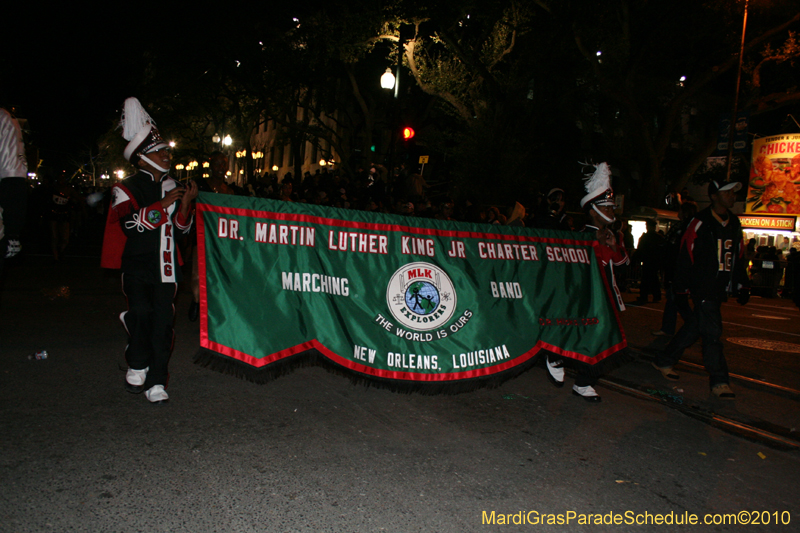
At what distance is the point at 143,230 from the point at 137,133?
2.56 ft

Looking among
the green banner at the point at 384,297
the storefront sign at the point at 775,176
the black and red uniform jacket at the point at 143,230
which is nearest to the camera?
the green banner at the point at 384,297

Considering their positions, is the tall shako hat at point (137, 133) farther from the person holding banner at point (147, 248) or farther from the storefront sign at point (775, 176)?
the storefront sign at point (775, 176)

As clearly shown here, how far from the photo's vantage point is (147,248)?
14.2ft

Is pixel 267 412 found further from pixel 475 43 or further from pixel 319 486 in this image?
pixel 475 43

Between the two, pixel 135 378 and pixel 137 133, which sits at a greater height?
pixel 137 133

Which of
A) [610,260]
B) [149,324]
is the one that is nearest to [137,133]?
[149,324]

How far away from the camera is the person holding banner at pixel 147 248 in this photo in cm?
429

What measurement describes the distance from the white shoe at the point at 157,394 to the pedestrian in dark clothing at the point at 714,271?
487 centimetres

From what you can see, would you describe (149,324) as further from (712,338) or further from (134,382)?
(712,338)

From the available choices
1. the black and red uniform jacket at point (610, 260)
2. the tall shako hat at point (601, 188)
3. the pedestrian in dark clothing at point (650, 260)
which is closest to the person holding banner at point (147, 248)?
the tall shako hat at point (601, 188)

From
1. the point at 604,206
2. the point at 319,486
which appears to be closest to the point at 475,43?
the point at 604,206

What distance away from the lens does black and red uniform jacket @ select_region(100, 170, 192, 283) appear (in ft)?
14.0

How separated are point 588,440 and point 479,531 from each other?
163cm

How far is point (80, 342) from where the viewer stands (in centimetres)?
610
